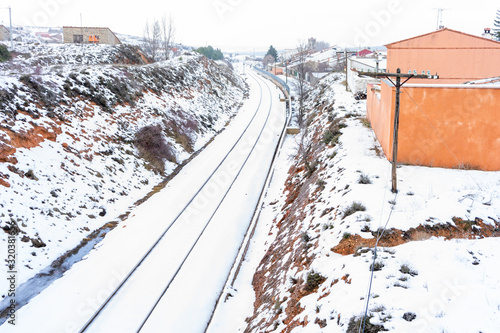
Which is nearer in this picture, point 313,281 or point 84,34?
point 313,281

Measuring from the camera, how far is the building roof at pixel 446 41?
83.0 feet

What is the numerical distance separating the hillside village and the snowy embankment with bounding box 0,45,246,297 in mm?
72

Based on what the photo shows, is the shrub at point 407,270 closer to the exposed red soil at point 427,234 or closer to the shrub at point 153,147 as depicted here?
the exposed red soil at point 427,234

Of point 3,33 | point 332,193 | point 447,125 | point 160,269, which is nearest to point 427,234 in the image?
point 332,193

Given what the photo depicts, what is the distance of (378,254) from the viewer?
8594 millimetres

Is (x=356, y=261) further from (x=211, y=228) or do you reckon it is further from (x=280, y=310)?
(x=211, y=228)

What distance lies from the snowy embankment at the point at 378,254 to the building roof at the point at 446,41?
14377 mm

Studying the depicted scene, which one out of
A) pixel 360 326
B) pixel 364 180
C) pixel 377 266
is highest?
pixel 364 180

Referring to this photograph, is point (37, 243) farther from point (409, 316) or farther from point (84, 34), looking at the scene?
point (84, 34)

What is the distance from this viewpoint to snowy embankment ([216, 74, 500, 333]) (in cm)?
661

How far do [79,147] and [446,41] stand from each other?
2560cm

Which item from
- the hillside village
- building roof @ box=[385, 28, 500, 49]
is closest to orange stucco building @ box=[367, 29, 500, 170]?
the hillside village

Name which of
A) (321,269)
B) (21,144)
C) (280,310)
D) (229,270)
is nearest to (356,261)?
(321,269)

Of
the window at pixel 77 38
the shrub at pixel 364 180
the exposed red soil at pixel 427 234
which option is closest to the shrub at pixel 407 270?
the exposed red soil at pixel 427 234
